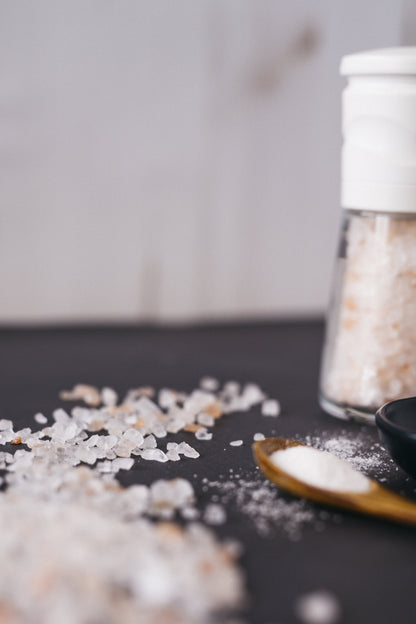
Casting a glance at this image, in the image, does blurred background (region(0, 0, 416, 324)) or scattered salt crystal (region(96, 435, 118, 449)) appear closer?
scattered salt crystal (region(96, 435, 118, 449))

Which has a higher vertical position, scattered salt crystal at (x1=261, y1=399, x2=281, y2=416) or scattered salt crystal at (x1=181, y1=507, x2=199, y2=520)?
scattered salt crystal at (x1=181, y1=507, x2=199, y2=520)

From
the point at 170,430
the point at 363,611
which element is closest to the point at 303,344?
the point at 170,430

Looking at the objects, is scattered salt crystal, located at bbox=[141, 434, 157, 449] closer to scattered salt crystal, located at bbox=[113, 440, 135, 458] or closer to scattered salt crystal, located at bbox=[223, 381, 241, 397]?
scattered salt crystal, located at bbox=[113, 440, 135, 458]

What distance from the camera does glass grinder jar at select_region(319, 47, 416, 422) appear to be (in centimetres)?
63

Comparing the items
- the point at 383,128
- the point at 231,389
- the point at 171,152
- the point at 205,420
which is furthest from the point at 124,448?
the point at 171,152

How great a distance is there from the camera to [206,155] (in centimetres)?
105

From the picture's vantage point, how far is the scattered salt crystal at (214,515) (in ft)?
1.55

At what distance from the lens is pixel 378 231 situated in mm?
658

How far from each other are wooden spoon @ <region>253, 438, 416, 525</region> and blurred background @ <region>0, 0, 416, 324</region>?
23.1 inches

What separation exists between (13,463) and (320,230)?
0.72 meters

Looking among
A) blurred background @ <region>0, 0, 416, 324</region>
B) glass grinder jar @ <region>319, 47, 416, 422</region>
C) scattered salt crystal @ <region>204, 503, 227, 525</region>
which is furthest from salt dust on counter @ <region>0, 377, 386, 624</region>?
blurred background @ <region>0, 0, 416, 324</region>

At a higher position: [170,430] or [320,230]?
[320,230]

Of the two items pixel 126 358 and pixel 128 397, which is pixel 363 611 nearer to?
pixel 128 397

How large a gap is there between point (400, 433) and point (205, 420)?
0.75 ft
